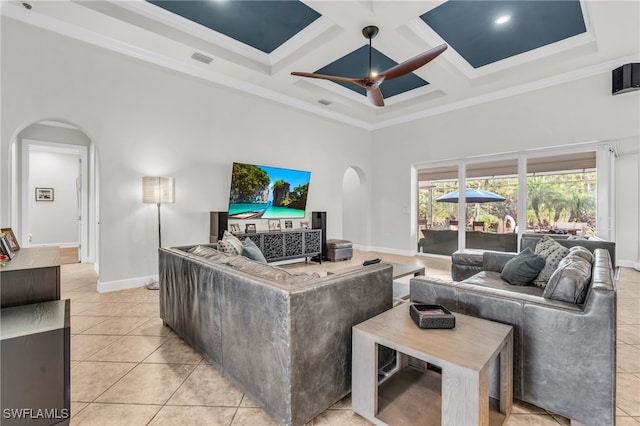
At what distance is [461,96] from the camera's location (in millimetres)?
5801

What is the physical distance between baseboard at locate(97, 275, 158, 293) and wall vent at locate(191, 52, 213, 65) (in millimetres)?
3268

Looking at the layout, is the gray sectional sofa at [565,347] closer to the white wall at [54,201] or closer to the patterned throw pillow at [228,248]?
the patterned throw pillow at [228,248]

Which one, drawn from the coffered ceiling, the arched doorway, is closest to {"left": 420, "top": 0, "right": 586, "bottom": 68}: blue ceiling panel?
the coffered ceiling

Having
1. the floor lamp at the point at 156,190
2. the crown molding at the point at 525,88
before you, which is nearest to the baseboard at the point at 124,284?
the floor lamp at the point at 156,190

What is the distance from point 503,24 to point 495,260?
9.96 ft

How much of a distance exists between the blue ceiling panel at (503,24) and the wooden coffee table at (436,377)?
363cm

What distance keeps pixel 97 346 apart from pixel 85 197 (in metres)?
4.46

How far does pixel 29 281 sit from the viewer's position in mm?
1778

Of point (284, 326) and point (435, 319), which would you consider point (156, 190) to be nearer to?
point (284, 326)

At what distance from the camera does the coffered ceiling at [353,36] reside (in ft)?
11.1

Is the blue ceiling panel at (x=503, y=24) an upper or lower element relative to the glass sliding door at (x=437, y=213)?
upper

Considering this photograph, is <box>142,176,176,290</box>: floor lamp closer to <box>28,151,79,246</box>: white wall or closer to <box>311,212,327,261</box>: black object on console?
<box>311,212,327,261</box>: black object on console

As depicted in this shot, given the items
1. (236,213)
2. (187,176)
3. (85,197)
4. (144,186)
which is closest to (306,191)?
(236,213)

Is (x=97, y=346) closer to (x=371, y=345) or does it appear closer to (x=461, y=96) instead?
(x=371, y=345)
